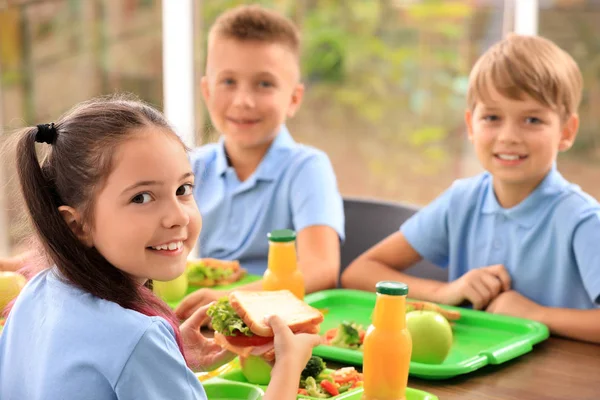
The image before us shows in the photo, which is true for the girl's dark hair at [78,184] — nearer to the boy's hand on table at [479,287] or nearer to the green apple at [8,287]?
the green apple at [8,287]

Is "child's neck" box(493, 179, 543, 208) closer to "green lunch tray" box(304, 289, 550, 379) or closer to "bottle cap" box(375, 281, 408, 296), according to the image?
"green lunch tray" box(304, 289, 550, 379)

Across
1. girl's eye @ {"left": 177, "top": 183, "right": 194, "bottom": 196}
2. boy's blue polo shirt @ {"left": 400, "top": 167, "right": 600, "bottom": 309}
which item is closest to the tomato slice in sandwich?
girl's eye @ {"left": 177, "top": 183, "right": 194, "bottom": 196}

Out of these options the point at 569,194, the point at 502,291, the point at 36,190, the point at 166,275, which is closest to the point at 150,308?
the point at 166,275

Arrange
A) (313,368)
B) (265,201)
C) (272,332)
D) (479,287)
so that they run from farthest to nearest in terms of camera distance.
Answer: (265,201)
(479,287)
(313,368)
(272,332)

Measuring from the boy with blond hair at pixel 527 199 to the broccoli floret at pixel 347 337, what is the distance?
0.35 metres

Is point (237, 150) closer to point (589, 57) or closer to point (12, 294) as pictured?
point (12, 294)

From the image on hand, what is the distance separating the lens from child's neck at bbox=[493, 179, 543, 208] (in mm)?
1871

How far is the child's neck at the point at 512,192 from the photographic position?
6.14 ft

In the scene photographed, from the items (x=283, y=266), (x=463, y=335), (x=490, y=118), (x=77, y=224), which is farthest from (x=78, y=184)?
(x=490, y=118)

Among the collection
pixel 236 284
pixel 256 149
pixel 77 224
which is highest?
pixel 77 224

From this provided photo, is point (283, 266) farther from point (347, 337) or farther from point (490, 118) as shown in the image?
point (490, 118)

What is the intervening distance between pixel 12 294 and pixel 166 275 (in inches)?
23.7

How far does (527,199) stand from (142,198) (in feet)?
3.30

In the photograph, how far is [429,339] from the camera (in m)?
1.39
